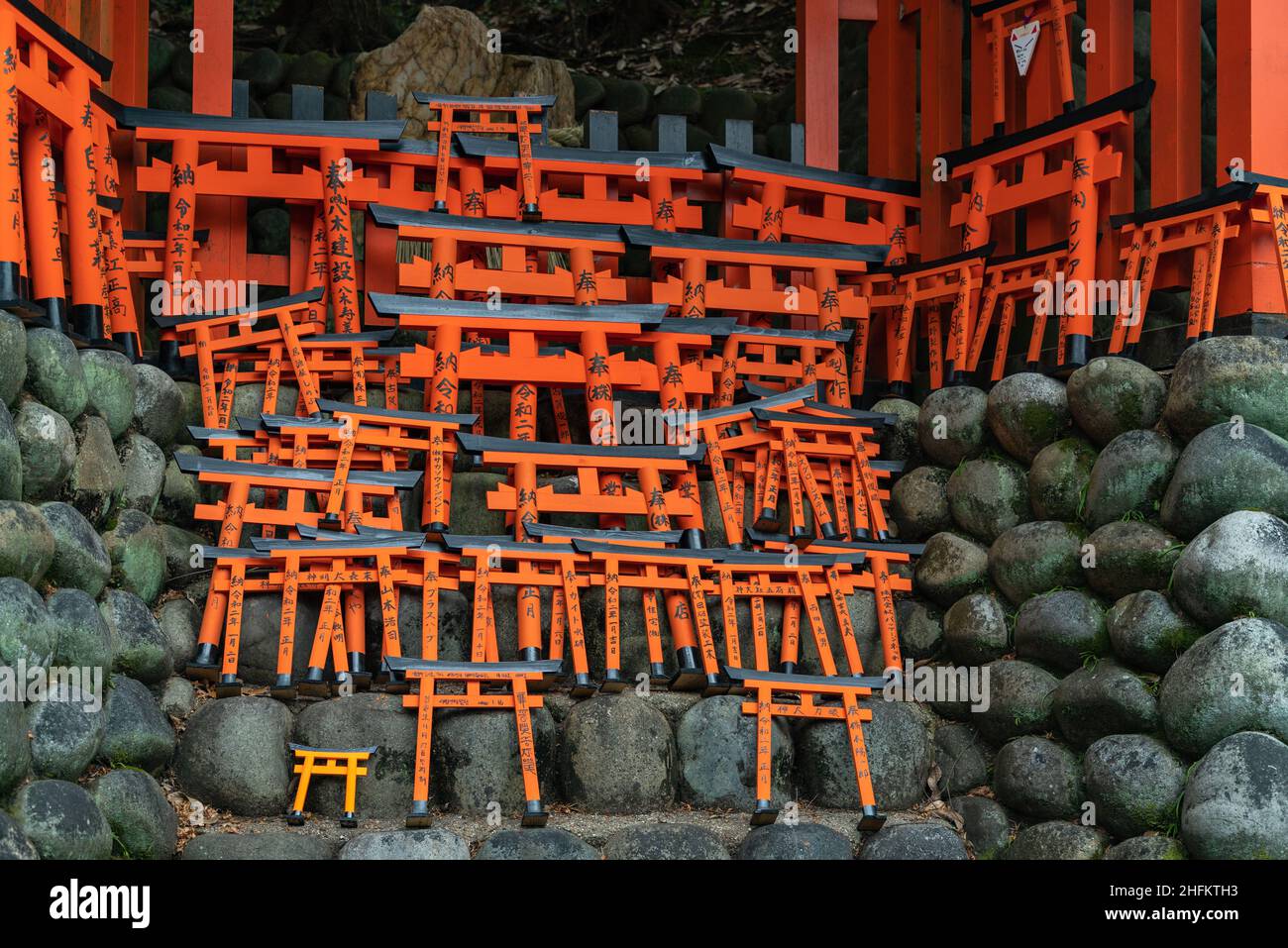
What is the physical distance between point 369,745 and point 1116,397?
166 inches

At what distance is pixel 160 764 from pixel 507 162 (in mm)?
4440

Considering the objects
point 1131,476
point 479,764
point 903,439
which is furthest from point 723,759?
point 903,439

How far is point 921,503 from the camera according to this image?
9391mm

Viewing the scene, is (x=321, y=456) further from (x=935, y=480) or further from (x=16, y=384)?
(x=935, y=480)

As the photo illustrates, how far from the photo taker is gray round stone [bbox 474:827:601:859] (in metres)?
7.09

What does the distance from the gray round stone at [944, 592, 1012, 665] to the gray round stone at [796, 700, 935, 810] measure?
1.94 feet

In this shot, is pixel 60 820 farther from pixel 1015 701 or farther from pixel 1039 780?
pixel 1015 701

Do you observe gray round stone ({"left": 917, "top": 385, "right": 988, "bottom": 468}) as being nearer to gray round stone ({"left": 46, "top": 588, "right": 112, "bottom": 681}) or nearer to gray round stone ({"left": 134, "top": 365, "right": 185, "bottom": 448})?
gray round stone ({"left": 134, "top": 365, "right": 185, "bottom": 448})

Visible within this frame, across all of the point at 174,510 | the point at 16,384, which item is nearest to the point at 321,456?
the point at 174,510

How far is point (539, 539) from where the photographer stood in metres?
8.57

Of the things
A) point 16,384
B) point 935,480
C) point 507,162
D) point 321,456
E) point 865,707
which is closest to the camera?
point 16,384

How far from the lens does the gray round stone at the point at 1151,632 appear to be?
7.60m

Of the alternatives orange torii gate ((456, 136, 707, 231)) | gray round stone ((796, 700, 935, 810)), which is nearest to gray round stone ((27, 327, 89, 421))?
orange torii gate ((456, 136, 707, 231))

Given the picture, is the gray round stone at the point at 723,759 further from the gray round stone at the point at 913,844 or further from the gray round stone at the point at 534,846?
the gray round stone at the point at 534,846
